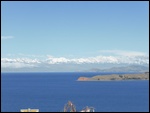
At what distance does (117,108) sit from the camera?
64.6 meters

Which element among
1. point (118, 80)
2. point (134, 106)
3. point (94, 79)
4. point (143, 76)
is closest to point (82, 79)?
point (94, 79)

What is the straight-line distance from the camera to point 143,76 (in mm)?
182125

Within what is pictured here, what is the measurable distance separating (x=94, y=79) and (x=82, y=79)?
6.55 m

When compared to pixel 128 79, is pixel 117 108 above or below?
below

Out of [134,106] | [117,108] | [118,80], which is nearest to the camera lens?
[117,108]

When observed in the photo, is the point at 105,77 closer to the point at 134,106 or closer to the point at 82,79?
the point at 82,79

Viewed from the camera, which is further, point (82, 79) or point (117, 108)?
point (82, 79)

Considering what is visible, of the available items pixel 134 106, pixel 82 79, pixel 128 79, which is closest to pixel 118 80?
pixel 128 79

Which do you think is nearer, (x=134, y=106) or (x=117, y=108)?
(x=117, y=108)

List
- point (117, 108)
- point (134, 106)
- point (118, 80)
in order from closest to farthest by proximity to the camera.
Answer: point (117, 108) → point (134, 106) → point (118, 80)

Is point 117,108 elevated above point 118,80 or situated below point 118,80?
below

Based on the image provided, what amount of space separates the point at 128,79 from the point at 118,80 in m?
5.53

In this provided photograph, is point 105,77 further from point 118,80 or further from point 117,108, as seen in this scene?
point 117,108

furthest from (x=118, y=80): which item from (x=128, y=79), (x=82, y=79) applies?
(x=82, y=79)
